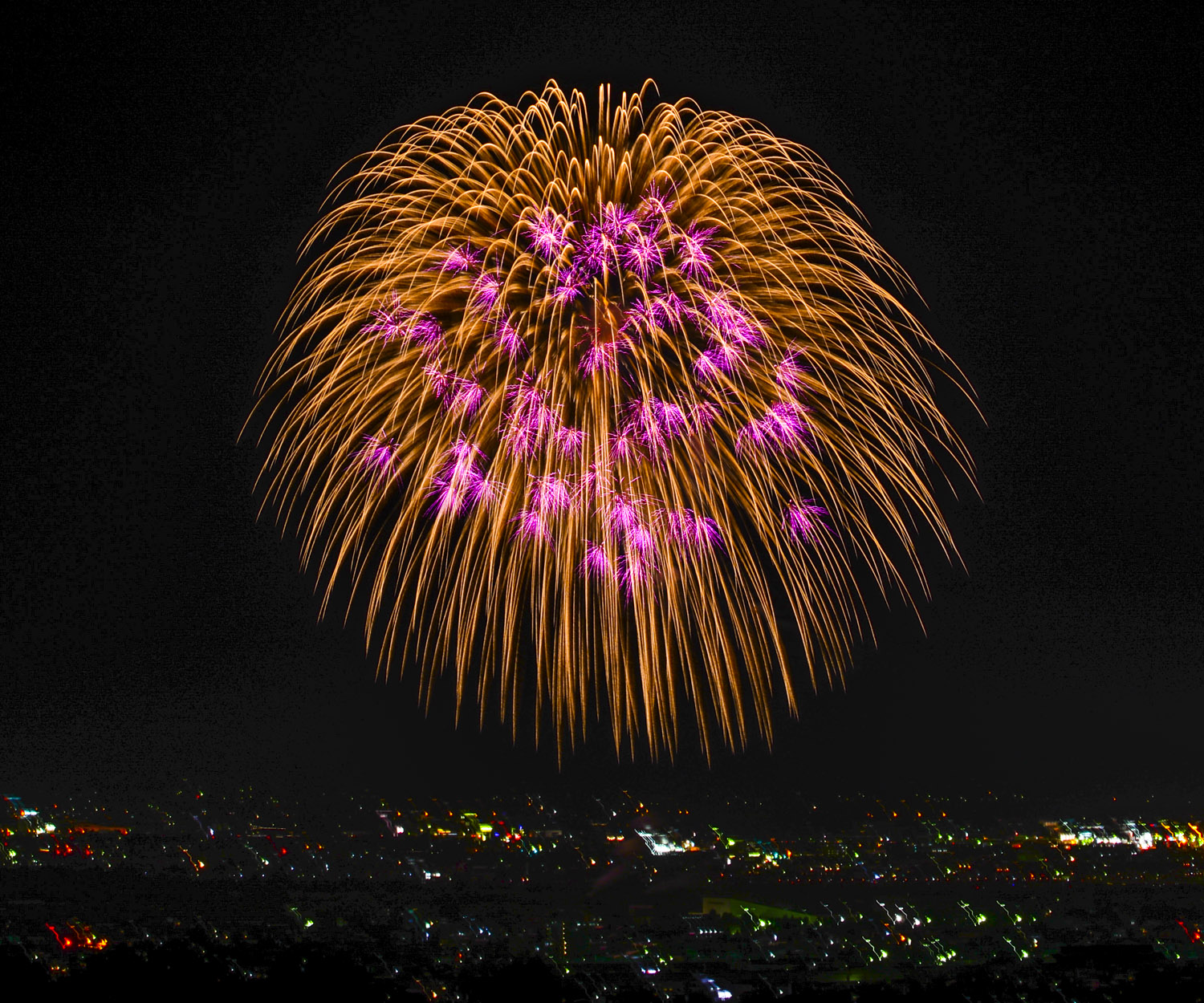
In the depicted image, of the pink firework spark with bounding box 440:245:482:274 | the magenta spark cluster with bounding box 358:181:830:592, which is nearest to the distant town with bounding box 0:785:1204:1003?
the magenta spark cluster with bounding box 358:181:830:592

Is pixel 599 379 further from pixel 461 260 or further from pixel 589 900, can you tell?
pixel 589 900

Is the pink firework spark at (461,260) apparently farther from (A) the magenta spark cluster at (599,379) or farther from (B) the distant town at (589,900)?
(B) the distant town at (589,900)

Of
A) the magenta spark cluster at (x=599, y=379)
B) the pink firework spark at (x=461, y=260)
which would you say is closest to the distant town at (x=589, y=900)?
the magenta spark cluster at (x=599, y=379)

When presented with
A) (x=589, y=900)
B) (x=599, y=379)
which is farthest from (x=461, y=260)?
(x=589, y=900)

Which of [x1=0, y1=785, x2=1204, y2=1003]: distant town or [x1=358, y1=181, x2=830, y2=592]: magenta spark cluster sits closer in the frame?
[x1=358, y1=181, x2=830, y2=592]: magenta spark cluster

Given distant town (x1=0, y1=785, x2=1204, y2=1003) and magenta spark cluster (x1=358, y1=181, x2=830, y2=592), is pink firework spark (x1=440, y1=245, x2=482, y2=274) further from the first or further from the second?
distant town (x1=0, y1=785, x2=1204, y2=1003)

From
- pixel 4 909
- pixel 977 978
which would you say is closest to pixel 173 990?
pixel 977 978

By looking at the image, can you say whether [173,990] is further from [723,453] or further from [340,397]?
[723,453]

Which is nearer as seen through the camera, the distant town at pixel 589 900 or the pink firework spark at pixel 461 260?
the pink firework spark at pixel 461 260
